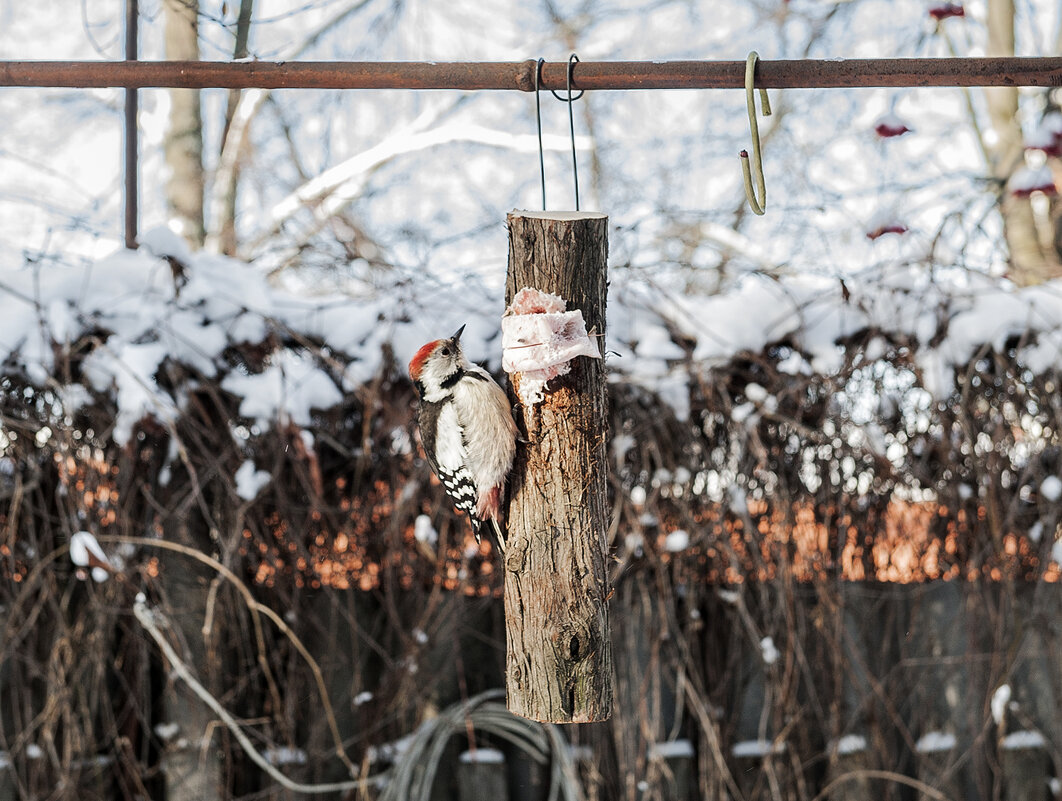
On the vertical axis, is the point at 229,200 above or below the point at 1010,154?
above

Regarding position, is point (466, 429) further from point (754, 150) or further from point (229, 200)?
point (229, 200)

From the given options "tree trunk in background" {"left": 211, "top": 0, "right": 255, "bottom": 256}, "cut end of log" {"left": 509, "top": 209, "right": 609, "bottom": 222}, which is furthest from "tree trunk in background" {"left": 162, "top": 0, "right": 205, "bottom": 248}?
"cut end of log" {"left": 509, "top": 209, "right": 609, "bottom": 222}

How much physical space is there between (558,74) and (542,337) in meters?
0.45

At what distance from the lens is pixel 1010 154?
4422 millimetres

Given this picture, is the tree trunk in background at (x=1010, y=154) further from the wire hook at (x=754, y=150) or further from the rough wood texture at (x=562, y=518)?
the rough wood texture at (x=562, y=518)

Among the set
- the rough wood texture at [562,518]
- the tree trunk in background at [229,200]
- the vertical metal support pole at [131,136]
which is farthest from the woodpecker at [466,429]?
the tree trunk in background at [229,200]

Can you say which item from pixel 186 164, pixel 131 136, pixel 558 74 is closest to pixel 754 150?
pixel 558 74

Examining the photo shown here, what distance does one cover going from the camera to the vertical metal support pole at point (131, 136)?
9.06 ft

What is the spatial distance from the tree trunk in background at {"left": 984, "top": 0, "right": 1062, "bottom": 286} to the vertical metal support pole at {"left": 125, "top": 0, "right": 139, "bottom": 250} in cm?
349

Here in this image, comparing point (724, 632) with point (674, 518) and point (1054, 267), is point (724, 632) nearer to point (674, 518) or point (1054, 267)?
point (674, 518)

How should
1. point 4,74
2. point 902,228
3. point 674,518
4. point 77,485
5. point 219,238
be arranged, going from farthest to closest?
point 219,238
point 674,518
point 77,485
point 902,228
point 4,74

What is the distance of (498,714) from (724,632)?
0.75m

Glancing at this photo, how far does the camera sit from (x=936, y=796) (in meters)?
2.66

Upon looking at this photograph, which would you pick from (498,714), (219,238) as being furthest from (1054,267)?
(219,238)
